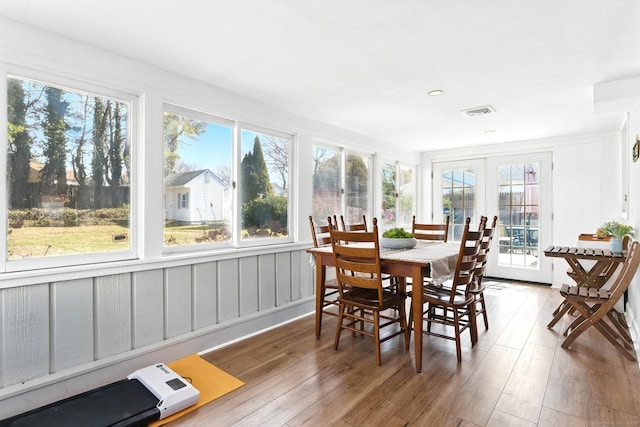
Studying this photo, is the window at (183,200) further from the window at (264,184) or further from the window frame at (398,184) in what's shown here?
the window frame at (398,184)

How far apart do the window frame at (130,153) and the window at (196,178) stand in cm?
24

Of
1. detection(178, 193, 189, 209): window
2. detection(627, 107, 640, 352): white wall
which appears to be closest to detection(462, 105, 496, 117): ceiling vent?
detection(627, 107, 640, 352): white wall

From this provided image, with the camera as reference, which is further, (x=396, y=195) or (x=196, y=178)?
(x=396, y=195)

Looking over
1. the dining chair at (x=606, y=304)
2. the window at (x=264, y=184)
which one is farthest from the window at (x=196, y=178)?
the dining chair at (x=606, y=304)

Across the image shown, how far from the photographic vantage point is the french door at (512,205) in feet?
17.6

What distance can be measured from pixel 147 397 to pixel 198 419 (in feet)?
1.21

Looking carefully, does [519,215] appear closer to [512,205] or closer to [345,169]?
[512,205]

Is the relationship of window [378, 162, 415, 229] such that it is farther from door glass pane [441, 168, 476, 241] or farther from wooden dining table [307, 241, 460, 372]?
wooden dining table [307, 241, 460, 372]

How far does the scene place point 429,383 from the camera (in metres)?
2.35

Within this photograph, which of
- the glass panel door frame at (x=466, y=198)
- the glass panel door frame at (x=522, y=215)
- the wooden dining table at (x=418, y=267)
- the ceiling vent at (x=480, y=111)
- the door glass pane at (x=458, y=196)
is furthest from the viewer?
the door glass pane at (x=458, y=196)

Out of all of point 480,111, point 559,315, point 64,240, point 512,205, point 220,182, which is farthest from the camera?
point 512,205

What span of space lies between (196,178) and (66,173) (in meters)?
0.95

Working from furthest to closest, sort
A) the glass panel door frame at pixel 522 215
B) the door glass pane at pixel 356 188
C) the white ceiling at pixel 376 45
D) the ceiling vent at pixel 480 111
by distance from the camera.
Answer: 1. the glass panel door frame at pixel 522 215
2. the door glass pane at pixel 356 188
3. the ceiling vent at pixel 480 111
4. the white ceiling at pixel 376 45

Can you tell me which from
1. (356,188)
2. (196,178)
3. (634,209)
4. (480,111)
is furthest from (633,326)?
(196,178)
